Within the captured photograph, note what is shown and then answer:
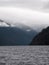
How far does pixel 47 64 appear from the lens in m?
77.3

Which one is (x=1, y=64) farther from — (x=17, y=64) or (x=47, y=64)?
(x=47, y=64)

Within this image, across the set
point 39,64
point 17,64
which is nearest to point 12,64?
point 17,64

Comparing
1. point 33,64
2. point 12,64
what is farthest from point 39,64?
point 12,64

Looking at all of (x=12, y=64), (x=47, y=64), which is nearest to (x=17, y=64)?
(x=12, y=64)

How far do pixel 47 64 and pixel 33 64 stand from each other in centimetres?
370

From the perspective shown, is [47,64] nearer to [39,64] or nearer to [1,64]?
[39,64]

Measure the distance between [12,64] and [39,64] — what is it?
7.39 m

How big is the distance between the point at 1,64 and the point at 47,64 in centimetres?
1219

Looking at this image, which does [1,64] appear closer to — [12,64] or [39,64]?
[12,64]

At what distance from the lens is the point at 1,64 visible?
254ft

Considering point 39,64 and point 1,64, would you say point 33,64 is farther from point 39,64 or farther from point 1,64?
point 1,64

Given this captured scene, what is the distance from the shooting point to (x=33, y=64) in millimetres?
77375

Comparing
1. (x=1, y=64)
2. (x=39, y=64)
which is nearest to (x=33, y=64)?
(x=39, y=64)

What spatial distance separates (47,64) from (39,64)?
2389 millimetres
